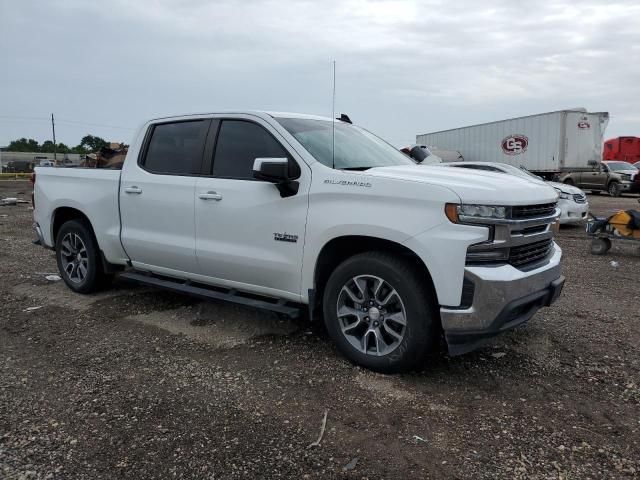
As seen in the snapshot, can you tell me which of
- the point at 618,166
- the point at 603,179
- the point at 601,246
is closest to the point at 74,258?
the point at 601,246

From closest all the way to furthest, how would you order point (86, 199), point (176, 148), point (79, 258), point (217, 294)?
point (217, 294) → point (176, 148) → point (86, 199) → point (79, 258)

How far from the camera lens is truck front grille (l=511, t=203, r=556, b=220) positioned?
3459 millimetres

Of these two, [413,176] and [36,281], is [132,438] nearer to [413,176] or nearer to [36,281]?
[413,176]

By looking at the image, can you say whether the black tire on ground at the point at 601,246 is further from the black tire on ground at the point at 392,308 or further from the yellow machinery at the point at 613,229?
the black tire on ground at the point at 392,308

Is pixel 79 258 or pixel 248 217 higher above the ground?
pixel 248 217

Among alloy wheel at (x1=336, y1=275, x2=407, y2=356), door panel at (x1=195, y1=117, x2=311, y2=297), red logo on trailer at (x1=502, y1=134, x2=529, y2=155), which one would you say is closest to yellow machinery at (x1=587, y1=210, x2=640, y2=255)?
alloy wheel at (x1=336, y1=275, x2=407, y2=356)

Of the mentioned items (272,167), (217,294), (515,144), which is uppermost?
(515,144)

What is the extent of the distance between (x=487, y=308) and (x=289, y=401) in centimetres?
137

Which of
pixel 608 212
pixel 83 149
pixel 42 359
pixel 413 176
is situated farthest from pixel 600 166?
pixel 83 149

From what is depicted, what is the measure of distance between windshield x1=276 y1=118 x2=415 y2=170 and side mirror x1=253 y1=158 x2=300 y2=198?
30 cm

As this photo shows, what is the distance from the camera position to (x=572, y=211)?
11492mm

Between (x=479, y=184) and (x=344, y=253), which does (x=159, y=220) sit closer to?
(x=344, y=253)

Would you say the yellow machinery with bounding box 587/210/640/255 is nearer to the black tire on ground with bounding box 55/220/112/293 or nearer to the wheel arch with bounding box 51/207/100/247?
the black tire on ground with bounding box 55/220/112/293

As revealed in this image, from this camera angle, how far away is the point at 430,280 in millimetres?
3578
